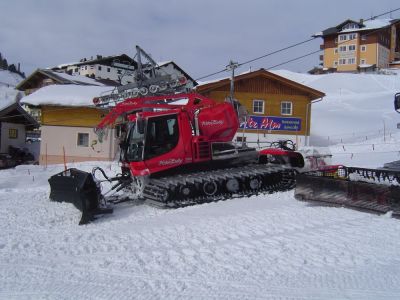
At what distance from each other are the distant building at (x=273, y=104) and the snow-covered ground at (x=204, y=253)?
665 inches

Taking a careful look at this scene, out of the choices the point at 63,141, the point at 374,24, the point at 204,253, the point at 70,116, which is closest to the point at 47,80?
the point at 70,116

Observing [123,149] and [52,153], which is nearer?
[123,149]

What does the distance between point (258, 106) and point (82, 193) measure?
19547mm

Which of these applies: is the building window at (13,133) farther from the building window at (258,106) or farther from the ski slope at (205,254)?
the ski slope at (205,254)

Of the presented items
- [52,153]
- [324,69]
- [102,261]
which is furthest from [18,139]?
[324,69]

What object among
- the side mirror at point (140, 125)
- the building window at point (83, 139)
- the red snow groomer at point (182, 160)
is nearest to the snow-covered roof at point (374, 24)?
the building window at point (83, 139)

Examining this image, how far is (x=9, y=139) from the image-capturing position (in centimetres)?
3186

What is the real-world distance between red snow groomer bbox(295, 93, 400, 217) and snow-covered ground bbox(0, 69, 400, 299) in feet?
0.82

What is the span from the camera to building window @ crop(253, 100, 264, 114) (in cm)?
2625

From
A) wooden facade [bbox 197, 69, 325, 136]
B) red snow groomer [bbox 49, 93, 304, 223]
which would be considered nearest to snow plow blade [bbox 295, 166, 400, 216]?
red snow groomer [bbox 49, 93, 304, 223]

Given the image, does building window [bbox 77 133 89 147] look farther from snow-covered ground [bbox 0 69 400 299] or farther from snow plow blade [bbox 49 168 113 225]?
snow-covered ground [bbox 0 69 400 299]

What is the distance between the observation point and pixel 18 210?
366 inches

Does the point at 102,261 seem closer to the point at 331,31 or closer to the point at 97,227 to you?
the point at 97,227

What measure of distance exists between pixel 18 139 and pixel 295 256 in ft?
105
